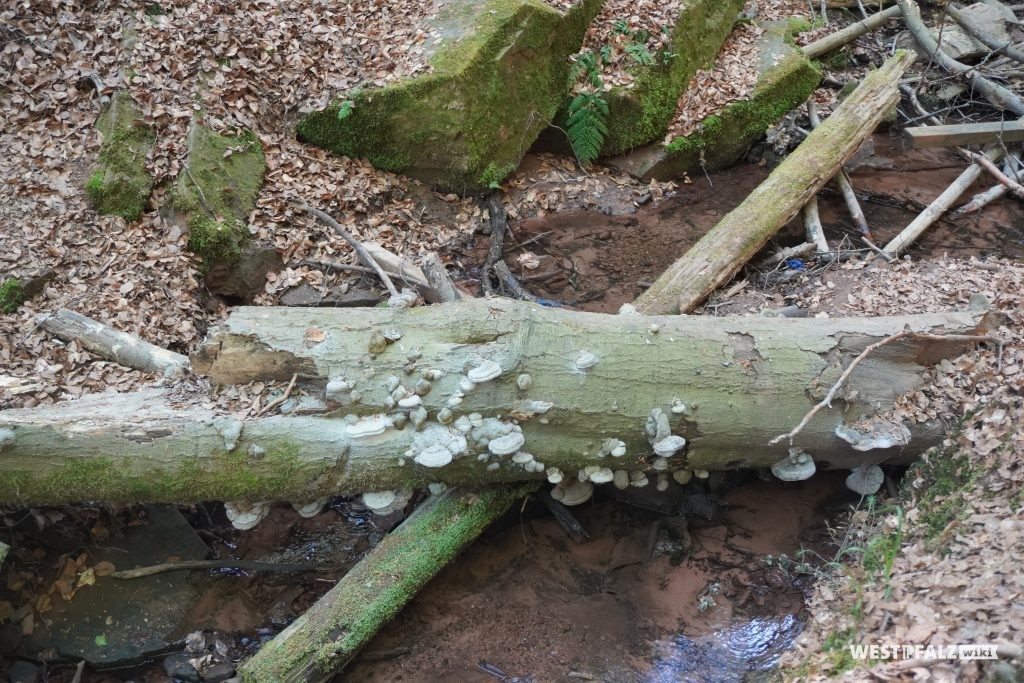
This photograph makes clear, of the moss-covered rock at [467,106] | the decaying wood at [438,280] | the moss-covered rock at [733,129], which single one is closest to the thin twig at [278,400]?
the decaying wood at [438,280]

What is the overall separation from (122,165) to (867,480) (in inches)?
263

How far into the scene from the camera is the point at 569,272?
7418 millimetres


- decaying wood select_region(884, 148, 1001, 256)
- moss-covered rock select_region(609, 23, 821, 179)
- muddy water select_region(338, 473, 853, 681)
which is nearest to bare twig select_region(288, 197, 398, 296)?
muddy water select_region(338, 473, 853, 681)

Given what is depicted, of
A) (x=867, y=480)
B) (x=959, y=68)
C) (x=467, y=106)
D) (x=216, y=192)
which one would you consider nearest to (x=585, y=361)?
(x=867, y=480)

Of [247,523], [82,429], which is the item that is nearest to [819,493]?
[247,523]

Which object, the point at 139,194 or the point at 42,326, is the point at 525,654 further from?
the point at 139,194

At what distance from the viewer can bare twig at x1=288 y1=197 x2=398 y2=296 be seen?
591cm

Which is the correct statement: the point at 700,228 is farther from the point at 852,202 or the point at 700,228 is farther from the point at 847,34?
the point at 847,34

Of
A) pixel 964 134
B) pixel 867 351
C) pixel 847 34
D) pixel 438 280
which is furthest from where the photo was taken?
pixel 847 34

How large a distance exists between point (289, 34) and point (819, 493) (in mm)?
7054

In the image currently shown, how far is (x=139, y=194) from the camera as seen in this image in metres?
6.43

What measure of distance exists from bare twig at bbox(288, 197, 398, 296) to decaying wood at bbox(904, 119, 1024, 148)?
566 centimetres

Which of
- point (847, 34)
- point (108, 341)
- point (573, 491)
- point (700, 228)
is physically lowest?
point (573, 491)

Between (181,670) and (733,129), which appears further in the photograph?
(733,129)
